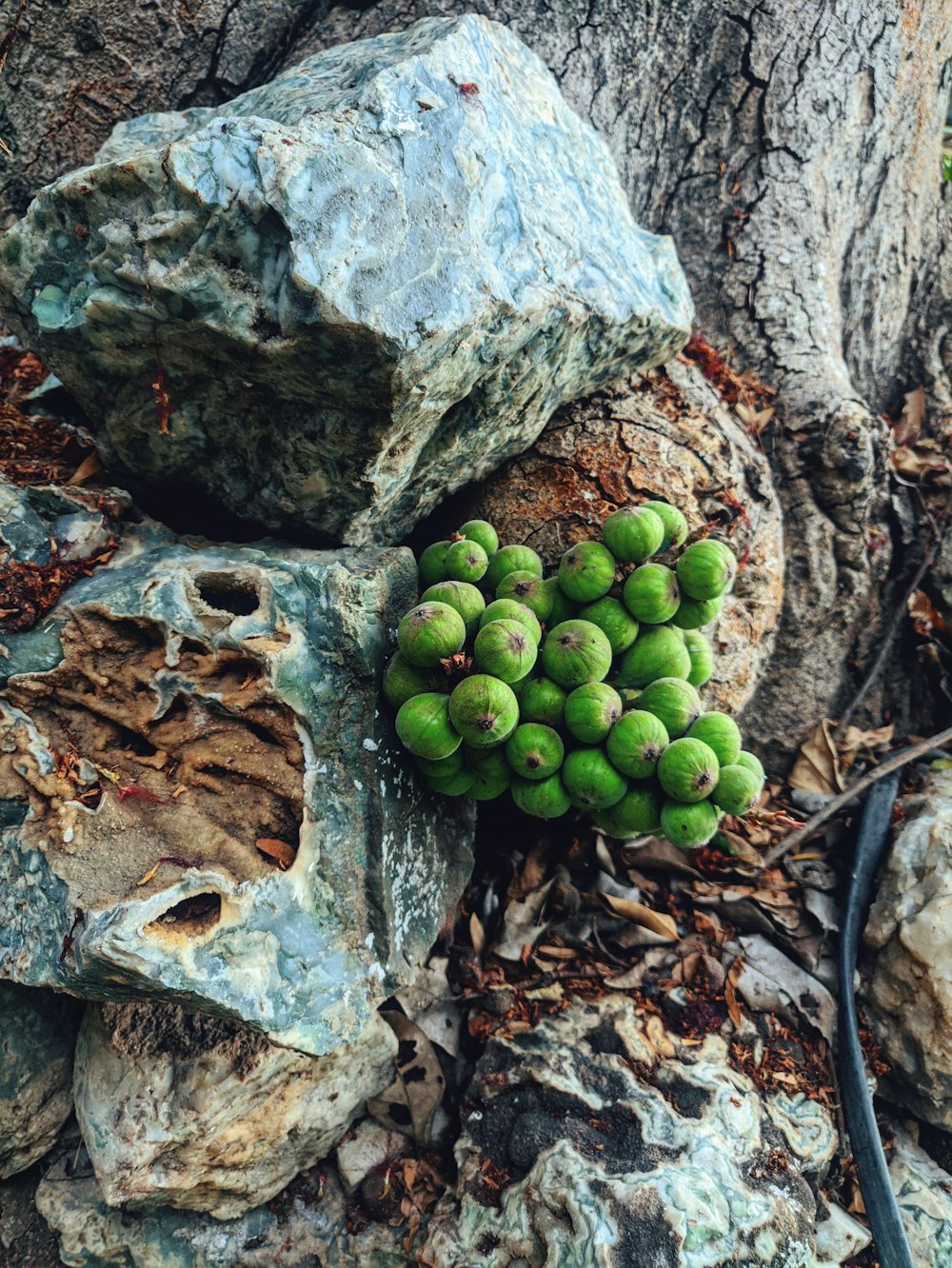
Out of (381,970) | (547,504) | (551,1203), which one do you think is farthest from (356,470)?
(551,1203)

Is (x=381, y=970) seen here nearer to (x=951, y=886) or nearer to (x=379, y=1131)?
(x=379, y=1131)

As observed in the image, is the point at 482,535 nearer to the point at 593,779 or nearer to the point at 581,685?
the point at 581,685

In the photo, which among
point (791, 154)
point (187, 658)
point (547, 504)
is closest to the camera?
point (187, 658)

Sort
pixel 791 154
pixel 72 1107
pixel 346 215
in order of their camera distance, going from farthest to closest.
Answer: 1. pixel 791 154
2. pixel 72 1107
3. pixel 346 215

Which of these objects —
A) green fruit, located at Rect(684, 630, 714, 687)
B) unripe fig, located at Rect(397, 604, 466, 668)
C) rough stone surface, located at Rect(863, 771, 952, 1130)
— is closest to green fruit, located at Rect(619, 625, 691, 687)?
green fruit, located at Rect(684, 630, 714, 687)

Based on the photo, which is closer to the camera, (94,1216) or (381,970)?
(381,970)

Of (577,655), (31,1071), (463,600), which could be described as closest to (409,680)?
(463,600)
